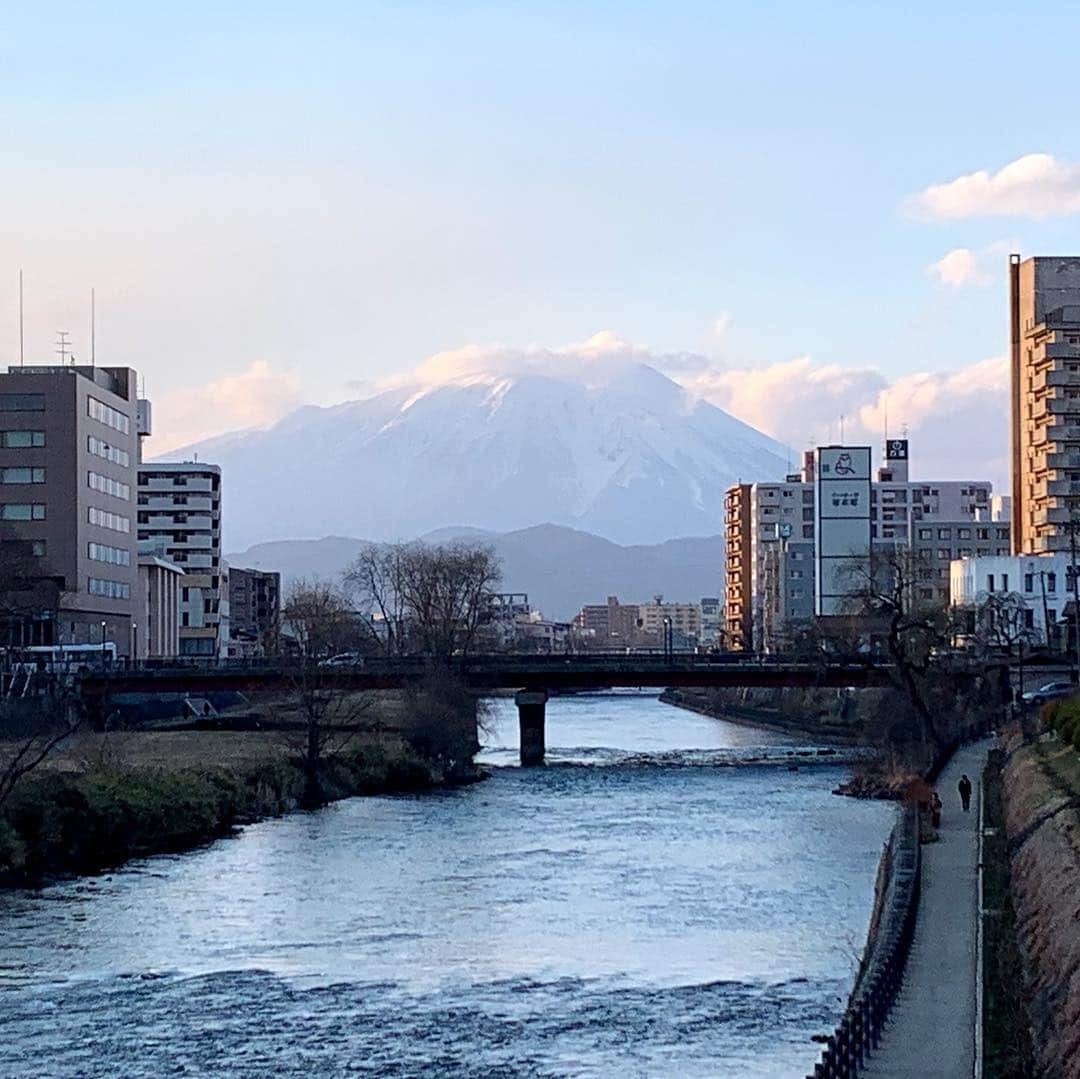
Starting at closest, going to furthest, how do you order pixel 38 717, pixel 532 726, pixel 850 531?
pixel 38 717 → pixel 532 726 → pixel 850 531

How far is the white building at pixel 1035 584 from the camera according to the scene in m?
116

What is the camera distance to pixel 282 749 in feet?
244

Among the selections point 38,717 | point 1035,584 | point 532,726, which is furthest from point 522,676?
point 1035,584

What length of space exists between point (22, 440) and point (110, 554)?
11347 mm

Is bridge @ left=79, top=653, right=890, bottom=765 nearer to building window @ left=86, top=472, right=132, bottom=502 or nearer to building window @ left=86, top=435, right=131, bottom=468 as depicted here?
building window @ left=86, top=472, right=132, bottom=502

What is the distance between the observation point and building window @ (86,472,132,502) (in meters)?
113

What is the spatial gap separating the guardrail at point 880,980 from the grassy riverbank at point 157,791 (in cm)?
2056

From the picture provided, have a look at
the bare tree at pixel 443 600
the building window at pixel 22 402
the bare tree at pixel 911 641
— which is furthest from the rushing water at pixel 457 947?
the building window at pixel 22 402

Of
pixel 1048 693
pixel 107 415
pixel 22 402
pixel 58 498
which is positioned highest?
pixel 107 415

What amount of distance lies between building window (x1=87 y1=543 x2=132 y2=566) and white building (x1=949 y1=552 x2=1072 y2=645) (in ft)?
170

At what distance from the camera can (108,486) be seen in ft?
384

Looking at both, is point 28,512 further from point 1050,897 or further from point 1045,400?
point 1050,897

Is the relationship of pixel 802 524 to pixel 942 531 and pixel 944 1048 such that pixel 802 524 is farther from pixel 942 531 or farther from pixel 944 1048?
pixel 944 1048

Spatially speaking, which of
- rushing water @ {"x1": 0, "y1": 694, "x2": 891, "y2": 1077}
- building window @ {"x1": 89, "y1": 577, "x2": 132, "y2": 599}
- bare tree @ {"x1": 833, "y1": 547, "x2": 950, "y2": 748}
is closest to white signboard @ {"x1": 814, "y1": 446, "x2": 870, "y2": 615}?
bare tree @ {"x1": 833, "y1": 547, "x2": 950, "y2": 748}
